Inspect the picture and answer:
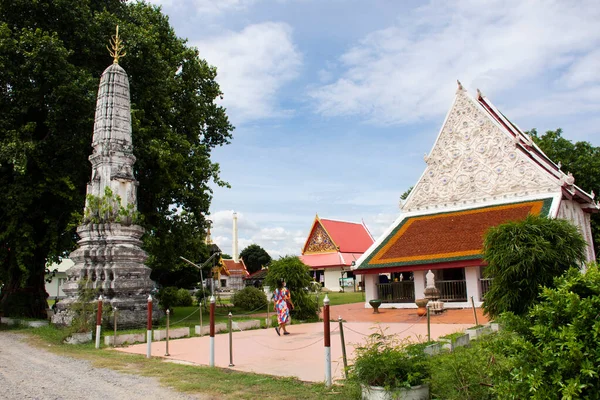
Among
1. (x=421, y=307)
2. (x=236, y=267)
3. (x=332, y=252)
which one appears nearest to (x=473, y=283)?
(x=421, y=307)

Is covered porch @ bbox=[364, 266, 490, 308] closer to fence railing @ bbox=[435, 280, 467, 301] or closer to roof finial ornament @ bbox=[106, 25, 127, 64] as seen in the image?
fence railing @ bbox=[435, 280, 467, 301]

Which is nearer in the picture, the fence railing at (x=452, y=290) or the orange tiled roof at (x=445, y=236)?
the orange tiled roof at (x=445, y=236)

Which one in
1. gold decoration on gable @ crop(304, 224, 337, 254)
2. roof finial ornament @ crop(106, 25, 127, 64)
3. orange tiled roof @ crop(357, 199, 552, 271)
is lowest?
orange tiled roof @ crop(357, 199, 552, 271)

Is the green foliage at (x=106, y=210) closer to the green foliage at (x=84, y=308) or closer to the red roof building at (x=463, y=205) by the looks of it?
the green foliage at (x=84, y=308)

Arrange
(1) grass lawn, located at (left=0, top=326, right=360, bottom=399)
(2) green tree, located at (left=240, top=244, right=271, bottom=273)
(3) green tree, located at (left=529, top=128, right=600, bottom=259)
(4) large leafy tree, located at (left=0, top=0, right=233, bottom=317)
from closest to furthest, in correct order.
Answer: (1) grass lawn, located at (left=0, top=326, right=360, bottom=399)
(4) large leafy tree, located at (left=0, top=0, right=233, bottom=317)
(3) green tree, located at (left=529, top=128, right=600, bottom=259)
(2) green tree, located at (left=240, top=244, right=271, bottom=273)

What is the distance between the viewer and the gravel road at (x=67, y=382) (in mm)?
5848

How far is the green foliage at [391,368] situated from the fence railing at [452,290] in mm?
15083

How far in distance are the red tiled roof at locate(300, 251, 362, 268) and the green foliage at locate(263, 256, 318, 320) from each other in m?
21.1

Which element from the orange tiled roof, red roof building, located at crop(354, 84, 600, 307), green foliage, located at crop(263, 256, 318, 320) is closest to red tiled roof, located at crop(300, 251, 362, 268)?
red roof building, located at crop(354, 84, 600, 307)

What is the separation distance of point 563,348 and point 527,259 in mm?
7152

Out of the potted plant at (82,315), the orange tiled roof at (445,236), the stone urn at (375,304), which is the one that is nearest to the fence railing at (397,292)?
the orange tiled roof at (445,236)

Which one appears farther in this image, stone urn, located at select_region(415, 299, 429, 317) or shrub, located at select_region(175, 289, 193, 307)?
shrub, located at select_region(175, 289, 193, 307)

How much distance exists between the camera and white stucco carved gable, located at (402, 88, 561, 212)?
68.1 feet

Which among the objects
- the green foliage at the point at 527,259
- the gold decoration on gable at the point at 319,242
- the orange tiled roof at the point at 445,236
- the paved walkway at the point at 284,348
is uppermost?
the gold decoration on gable at the point at 319,242
